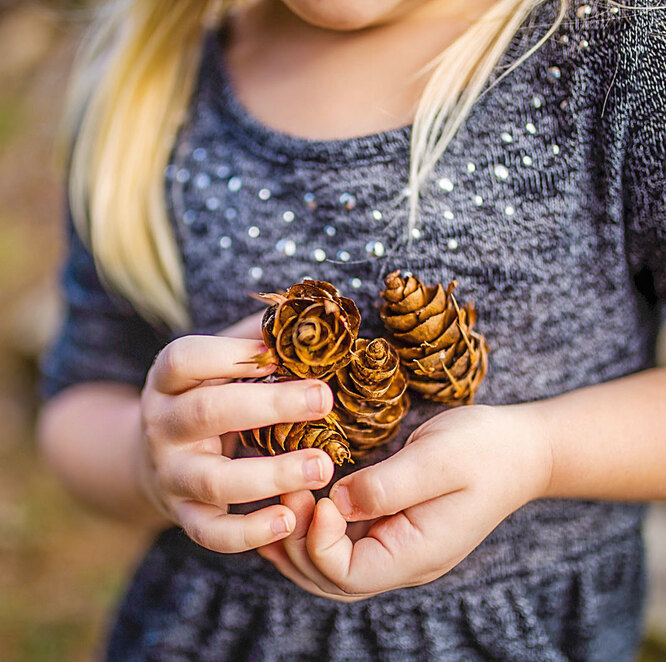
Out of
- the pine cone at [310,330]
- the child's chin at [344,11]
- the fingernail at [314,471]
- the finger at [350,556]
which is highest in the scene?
the child's chin at [344,11]

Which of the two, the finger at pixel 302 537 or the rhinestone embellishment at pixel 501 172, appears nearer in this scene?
the finger at pixel 302 537

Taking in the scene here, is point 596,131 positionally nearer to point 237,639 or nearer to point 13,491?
point 237,639

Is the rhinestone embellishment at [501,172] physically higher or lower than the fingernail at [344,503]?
higher

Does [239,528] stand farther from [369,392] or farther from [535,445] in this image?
[535,445]

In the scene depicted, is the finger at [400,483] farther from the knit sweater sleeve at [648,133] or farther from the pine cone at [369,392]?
the knit sweater sleeve at [648,133]

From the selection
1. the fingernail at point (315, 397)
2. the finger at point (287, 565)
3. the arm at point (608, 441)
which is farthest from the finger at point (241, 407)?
the arm at point (608, 441)

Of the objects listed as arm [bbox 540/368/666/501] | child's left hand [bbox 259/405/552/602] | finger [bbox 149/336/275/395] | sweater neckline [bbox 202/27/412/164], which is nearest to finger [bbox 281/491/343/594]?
child's left hand [bbox 259/405/552/602]
